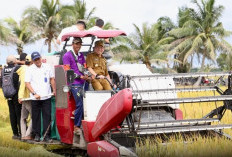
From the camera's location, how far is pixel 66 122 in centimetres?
882

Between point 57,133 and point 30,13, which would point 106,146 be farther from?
point 30,13

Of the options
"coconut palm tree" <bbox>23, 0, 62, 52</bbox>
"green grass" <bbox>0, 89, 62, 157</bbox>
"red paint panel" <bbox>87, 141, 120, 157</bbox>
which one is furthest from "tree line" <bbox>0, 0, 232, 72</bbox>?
"red paint panel" <bbox>87, 141, 120, 157</bbox>

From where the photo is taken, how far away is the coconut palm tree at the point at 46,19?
5897 centimetres

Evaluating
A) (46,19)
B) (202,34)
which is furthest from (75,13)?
(202,34)

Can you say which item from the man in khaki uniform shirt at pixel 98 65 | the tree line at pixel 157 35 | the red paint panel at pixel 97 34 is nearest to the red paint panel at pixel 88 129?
the man in khaki uniform shirt at pixel 98 65

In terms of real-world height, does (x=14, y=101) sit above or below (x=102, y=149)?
above

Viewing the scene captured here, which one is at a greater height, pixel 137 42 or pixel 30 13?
pixel 30 13

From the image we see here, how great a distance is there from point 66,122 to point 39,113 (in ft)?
3.94

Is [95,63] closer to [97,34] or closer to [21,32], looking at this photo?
[97,34]

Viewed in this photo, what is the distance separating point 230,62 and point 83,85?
165ft

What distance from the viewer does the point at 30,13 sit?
198 feet

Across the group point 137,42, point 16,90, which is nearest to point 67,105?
point 16,90

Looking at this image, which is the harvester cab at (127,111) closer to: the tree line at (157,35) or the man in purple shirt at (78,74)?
the man in purple shirt at (78,74)

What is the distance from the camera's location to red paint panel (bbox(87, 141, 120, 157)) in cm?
699
